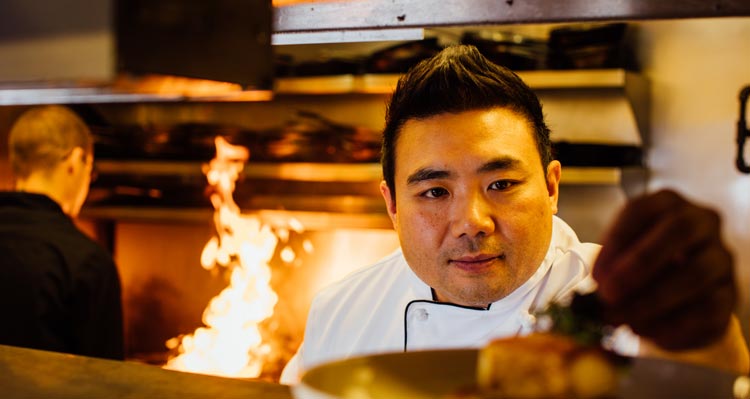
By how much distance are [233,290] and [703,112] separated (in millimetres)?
2393

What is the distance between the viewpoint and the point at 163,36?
103cm

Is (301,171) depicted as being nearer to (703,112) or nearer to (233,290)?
(233,290)

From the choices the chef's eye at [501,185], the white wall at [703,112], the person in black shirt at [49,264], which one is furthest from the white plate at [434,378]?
the white wall at [703,112]

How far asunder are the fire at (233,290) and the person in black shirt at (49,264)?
0.96 m

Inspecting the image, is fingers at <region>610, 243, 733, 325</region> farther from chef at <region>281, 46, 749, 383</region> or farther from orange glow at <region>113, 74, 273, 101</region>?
orange glow at <region>113, 74, 273, 101</region>

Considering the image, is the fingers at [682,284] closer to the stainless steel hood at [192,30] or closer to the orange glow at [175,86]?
the stainless steel hood at [192,30]

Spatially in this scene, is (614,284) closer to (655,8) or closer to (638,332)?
(638,332)

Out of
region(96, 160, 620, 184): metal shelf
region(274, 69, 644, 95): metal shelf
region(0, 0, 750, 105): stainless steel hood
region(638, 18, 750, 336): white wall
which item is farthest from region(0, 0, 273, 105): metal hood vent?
region(638, 18, 750, 336): white wall

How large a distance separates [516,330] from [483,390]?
3.03ft

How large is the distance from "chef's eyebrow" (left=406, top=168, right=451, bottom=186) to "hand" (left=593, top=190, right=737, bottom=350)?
791 millimetres

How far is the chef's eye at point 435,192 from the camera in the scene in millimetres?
1717

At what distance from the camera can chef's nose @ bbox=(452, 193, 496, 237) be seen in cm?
165

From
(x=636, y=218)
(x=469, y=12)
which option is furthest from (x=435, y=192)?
(x=636, y=218)

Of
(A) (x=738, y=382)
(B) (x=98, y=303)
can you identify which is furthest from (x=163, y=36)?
(B) (x=98, y=303)
